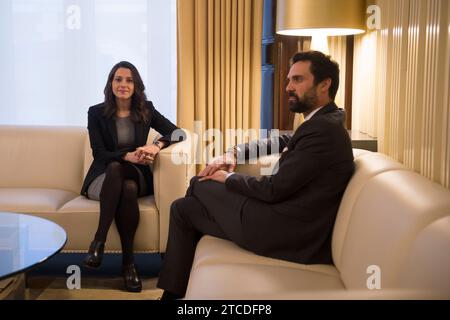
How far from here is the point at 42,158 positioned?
3818mm

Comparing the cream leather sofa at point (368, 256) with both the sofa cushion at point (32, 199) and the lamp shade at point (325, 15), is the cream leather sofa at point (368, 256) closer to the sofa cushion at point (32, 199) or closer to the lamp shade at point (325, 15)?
the lamp shade at point (325, 15)

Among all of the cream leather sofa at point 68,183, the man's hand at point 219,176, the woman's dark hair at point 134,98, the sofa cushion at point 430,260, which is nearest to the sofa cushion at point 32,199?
the cream leather sofa at point 68,183

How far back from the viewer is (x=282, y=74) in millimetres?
4305

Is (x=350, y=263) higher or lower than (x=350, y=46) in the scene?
lower

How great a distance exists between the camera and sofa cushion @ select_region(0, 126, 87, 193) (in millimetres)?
3779

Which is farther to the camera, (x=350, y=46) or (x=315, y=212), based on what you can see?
(x=350, y=46)

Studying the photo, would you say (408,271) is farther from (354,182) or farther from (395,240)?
(354,182)

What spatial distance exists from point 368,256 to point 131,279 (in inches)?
63.9

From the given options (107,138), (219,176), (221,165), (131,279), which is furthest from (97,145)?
(219,176)

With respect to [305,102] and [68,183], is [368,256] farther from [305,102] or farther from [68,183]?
[68,183]

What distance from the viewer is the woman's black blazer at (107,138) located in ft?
11.4

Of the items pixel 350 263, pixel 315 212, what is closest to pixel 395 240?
pixel 350 263

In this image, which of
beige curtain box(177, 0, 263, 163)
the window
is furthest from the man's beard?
the window
